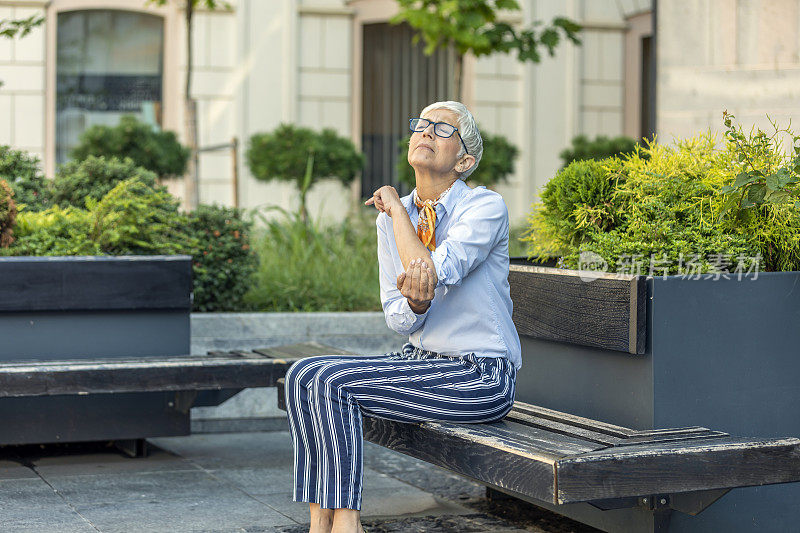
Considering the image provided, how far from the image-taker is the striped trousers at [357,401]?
3.50 meters

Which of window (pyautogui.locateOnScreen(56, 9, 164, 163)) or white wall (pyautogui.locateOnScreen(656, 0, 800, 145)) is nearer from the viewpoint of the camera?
white wall (pyautogui.locateOnScreen(656, 0, 800, 145))

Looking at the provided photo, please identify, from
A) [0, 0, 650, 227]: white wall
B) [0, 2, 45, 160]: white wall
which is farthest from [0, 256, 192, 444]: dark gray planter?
[0, 2, 45, 160]: white wall

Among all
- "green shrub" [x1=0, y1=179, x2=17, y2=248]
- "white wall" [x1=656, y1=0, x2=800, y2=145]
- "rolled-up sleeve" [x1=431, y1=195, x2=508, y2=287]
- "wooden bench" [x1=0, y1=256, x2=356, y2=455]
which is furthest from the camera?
"white wall" [x1=656, y1=0, x2=800, y2=145]

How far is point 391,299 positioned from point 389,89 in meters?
11.9

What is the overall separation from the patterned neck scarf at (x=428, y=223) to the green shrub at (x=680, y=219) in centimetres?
65

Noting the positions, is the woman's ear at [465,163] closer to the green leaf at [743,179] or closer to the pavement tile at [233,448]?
the green leaf at [743,179]

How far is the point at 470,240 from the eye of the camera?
3.63 meters

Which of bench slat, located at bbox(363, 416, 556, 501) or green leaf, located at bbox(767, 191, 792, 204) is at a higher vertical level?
green leaf, located at bbox(767, 191, 792, 204)

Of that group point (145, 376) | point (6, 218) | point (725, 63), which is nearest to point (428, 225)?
point (145, 376)

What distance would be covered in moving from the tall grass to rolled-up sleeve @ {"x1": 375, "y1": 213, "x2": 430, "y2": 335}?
3.26m

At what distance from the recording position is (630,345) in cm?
373

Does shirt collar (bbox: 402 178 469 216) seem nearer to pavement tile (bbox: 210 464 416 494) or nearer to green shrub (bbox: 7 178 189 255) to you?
pavement tile (bbox: 210 464 416 494)

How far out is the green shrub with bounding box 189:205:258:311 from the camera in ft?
21.9

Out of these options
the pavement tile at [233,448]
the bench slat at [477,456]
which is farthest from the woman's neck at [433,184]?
the pavement tile at [233,448]
